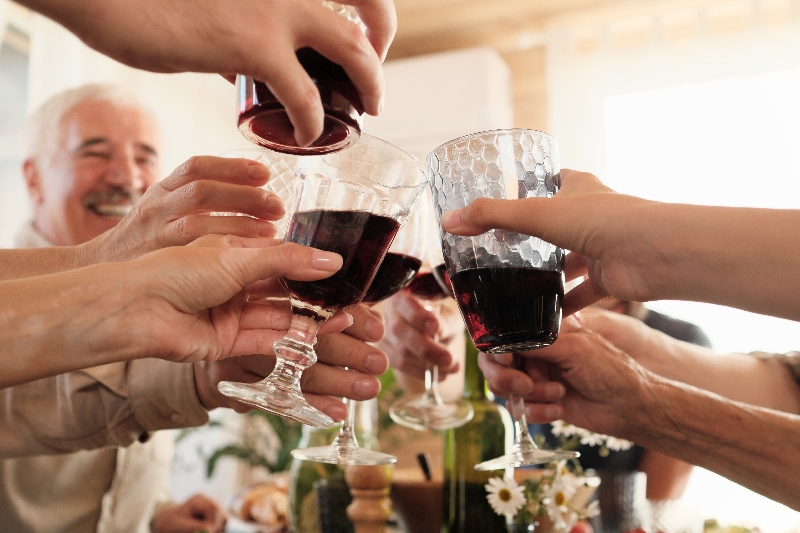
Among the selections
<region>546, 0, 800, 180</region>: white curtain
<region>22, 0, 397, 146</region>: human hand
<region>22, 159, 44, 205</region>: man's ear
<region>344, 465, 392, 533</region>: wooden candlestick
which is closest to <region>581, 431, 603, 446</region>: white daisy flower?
<region>344, 465, 392, 533</region>: wooden candlestick

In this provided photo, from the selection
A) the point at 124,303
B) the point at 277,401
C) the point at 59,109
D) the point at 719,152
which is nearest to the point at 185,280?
the point at 124,303

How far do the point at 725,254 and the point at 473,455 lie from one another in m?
0.72

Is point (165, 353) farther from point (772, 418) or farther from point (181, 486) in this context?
point (181, 486)

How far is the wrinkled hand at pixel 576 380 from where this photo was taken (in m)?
1.14

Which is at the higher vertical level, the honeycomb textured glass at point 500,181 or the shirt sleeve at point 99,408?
the honeycomb textured glass at point 500,181

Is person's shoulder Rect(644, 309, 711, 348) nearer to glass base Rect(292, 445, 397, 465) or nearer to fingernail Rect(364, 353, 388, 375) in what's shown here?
fingernail Rect(364, 353, 388, 375)

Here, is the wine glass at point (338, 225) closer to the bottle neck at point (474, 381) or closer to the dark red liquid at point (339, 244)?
the dark red liquid at point (339, 244)

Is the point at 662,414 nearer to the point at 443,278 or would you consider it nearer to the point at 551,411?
the point at 551,411

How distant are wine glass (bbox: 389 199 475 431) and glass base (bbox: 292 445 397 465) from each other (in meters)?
0.15

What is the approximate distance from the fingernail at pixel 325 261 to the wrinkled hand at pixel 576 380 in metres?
0.44

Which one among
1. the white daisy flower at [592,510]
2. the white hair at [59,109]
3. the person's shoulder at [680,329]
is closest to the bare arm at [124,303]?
the white daisy flower at [592,510]

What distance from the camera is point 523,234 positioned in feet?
2.71

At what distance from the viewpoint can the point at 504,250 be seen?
84cm

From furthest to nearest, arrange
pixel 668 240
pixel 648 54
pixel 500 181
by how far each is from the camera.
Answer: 1. pixel 648 54
2. pixel 500 181
3. pixel 668 240
